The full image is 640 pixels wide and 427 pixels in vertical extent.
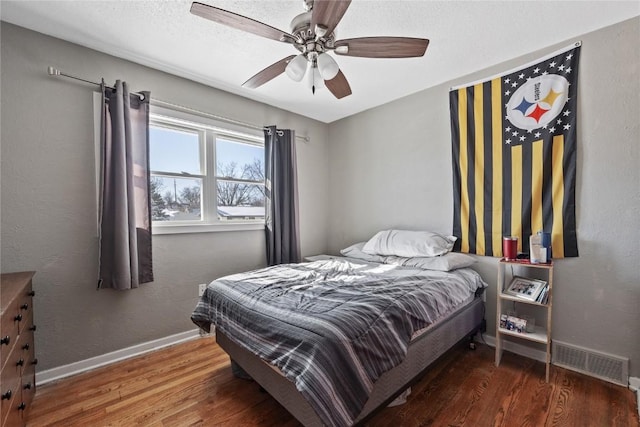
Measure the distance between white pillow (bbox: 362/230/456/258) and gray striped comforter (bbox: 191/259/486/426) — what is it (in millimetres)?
306

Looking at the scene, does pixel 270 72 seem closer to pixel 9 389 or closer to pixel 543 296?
pixel 9 389

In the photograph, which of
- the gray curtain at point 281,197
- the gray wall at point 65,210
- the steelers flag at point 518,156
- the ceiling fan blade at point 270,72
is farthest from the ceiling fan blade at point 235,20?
the steelers flag at point 518,156

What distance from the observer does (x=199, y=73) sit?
2.53 m

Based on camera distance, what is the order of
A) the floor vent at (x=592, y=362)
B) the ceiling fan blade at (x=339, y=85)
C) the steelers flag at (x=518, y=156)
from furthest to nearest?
the steelers flag at (x=518, y=156) → the ceiling fan blade at (x=339, y=85) → the floor vent at (x=592, y=362)

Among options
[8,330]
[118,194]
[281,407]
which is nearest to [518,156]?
[281,407]

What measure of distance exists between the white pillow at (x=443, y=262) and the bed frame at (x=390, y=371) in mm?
323

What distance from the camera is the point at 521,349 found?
7.39ft

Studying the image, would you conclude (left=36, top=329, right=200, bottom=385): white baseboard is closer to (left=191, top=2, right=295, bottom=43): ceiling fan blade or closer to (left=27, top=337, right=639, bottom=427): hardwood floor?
(left=27, top=337, right=639, bottom=427): hardwood floor

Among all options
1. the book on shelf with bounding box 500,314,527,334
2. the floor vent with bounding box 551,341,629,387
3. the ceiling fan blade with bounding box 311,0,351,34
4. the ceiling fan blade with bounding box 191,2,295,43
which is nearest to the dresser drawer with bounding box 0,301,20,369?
the ceiling fan blade with bounding box 191,2,295,43

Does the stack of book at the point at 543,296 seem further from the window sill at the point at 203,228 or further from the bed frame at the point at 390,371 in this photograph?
the window sill at the point at 203,228

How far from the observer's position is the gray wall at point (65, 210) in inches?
73.2

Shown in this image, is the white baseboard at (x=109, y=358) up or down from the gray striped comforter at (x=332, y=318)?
down

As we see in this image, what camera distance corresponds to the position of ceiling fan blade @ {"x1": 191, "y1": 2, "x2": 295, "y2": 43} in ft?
4.35

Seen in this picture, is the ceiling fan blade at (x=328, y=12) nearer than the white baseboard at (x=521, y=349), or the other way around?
the ceiling fan blade at (x=328, y=12)
